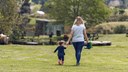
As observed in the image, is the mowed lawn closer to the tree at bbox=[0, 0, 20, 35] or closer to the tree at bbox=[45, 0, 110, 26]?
the tree at bbox=[0, 0, 20, 35]

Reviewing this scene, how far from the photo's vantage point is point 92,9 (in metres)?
66.2

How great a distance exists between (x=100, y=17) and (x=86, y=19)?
220 centimetres

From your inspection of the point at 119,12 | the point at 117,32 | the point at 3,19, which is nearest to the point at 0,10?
the point at 3,19

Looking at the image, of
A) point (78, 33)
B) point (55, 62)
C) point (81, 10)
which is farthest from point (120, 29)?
point (78, 33)

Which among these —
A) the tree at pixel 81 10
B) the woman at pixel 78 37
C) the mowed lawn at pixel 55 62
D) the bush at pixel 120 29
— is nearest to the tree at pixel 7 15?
the mowed lawn at pixel 55 62

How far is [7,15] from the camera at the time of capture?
40156 millimetres

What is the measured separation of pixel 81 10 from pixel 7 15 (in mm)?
28612

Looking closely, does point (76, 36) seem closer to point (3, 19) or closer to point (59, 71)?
point (59, 71)

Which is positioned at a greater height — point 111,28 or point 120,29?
point 120,29

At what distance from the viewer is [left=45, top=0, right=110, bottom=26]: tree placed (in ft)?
218

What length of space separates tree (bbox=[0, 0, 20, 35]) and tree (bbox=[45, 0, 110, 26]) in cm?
2567

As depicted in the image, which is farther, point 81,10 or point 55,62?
point 81,10

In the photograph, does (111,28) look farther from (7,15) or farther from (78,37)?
(78,37)

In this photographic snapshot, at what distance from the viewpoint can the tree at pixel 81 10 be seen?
218ft
